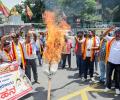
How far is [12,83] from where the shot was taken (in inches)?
372

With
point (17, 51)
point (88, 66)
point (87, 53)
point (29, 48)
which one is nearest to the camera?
point (17, 51)

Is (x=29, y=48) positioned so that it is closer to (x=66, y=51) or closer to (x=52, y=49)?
(x=52, y=49)

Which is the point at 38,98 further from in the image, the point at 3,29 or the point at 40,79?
the point at 3,29

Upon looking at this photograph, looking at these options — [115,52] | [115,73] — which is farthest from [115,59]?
[115,73]

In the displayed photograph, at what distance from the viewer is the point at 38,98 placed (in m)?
9.80

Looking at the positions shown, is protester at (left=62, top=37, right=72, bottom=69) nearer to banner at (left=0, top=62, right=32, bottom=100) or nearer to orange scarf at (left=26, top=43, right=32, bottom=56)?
orange scarf at (left=26, top=43, right=32, bottom=56)

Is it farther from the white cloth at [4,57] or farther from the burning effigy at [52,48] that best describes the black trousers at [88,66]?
the white cloth at [4,57]

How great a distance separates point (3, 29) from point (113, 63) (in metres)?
21.6

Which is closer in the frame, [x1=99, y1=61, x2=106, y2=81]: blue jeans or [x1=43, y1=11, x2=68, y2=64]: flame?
[x1=43, y1=11, x2=68, y2=64]: flame

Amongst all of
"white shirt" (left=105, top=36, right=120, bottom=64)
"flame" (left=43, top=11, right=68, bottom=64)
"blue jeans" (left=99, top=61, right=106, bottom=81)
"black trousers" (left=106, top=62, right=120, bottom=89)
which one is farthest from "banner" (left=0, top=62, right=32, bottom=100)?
"blue jeans" (left=99, top=61, right=106, bottom=81)

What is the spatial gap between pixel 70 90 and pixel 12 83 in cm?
215

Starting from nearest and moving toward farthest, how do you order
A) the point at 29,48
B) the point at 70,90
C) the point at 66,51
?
the point at 70,90, the point at 29,48, the point at 66,51

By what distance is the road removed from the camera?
9.83m

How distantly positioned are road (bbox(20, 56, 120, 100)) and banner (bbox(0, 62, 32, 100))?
0.32 metres
